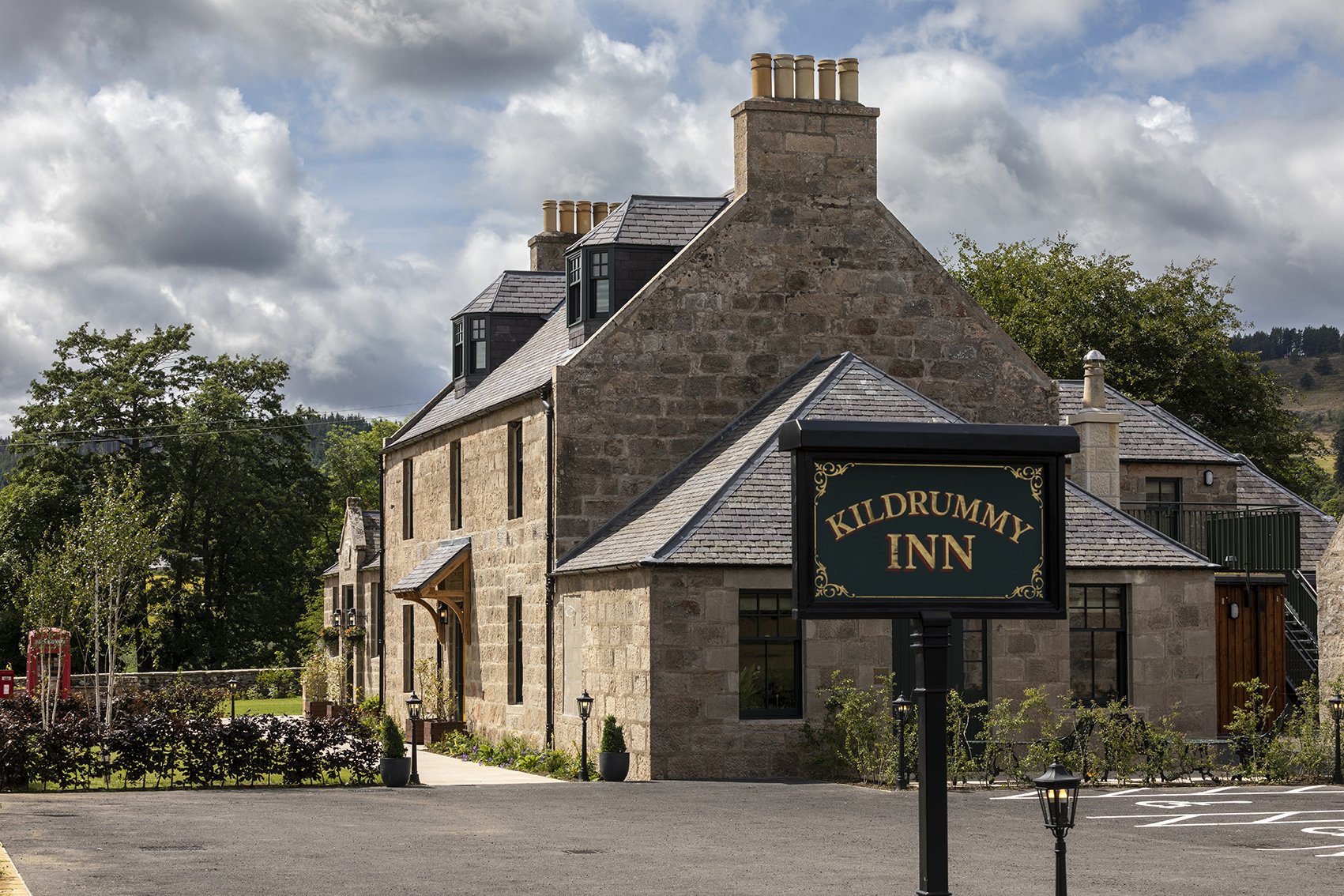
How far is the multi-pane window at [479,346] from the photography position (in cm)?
3634

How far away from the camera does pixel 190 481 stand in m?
56.3

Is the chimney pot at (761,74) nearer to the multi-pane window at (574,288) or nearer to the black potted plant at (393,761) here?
the multi-pane window at (574,288)

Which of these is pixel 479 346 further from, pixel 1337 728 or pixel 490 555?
pixel 1337 728

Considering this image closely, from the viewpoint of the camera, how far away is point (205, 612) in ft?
189

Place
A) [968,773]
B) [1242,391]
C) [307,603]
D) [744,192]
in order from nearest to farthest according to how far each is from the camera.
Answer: [968,773] < [744,192] < [1242,391] < [307,603]

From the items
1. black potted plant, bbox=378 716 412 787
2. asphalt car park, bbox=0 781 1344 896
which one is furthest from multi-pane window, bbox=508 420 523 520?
asphalt car park, bbox=0 781 1344 896

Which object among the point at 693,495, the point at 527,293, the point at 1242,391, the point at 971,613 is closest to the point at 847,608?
the point at 971,613

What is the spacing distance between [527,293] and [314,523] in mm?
24344

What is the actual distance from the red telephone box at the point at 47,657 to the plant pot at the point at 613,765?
38.3 ft

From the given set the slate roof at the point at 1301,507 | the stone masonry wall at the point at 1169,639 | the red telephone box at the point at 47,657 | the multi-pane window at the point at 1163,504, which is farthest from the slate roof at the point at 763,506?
the red telephone box at the point at 47,657

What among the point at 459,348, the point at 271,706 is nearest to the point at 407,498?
the point at 459,348

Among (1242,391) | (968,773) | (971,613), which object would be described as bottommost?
(968,773)

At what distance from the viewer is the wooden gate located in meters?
30.8

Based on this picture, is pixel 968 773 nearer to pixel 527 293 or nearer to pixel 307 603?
pixel 527 293
